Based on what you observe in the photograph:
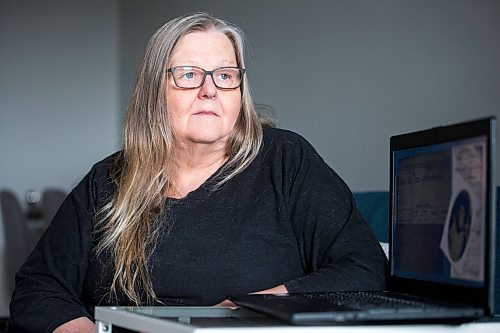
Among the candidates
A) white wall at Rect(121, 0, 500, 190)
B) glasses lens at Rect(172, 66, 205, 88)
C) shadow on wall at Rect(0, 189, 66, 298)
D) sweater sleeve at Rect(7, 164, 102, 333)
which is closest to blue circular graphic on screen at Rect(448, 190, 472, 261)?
glasses lens at Rect(172, 66, 205, 88)

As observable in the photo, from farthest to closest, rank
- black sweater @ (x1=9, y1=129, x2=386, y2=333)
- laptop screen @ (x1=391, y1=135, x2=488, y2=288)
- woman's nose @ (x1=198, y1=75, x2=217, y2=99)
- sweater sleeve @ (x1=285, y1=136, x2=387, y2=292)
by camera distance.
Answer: woman's nose @ (x1=198, y1=75, x2=217, y2=99) < black sweater @ (x1=9, y1=129, x2=386, y2=333) < sweater sleeve @ (x1=285, y1=136, x2=387, y2=292) < laptop screen @ (x1=391, y1=135, x2=488, y2=288)

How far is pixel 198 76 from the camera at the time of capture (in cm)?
197

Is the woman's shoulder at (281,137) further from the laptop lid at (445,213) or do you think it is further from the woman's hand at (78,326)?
the woman's hand at (78,326)

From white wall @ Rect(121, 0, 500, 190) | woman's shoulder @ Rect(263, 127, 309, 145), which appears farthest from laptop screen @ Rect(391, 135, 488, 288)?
white wall @ Rect(121, 0, 500, 190)

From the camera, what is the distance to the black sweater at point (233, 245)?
183cm

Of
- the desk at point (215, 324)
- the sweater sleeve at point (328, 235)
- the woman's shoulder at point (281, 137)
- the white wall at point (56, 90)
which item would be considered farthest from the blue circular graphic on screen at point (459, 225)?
the white wall at point (56, 90)

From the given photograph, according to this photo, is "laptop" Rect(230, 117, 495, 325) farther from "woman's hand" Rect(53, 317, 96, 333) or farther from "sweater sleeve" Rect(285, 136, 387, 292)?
"woman's hand" Rect(53, 317, 96, 333)

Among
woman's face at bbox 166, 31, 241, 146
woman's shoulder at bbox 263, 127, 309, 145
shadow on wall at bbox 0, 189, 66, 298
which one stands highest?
woman's face at bbox 166, 31, 241, 146

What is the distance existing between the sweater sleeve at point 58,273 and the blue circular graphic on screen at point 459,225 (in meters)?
0.85

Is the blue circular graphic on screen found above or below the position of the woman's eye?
below

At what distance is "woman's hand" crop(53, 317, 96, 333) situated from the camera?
185cm

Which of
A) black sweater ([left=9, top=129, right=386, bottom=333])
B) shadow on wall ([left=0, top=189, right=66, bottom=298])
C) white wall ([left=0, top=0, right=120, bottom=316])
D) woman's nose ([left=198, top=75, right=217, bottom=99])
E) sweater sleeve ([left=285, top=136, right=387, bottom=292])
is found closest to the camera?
sweater sleeve ([left=285, top=136, right=387, bottom=292])

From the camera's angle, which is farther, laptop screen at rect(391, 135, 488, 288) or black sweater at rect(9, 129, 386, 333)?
black sweater at rect(9, 129, 386, 333)

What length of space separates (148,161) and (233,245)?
0.29 meters
